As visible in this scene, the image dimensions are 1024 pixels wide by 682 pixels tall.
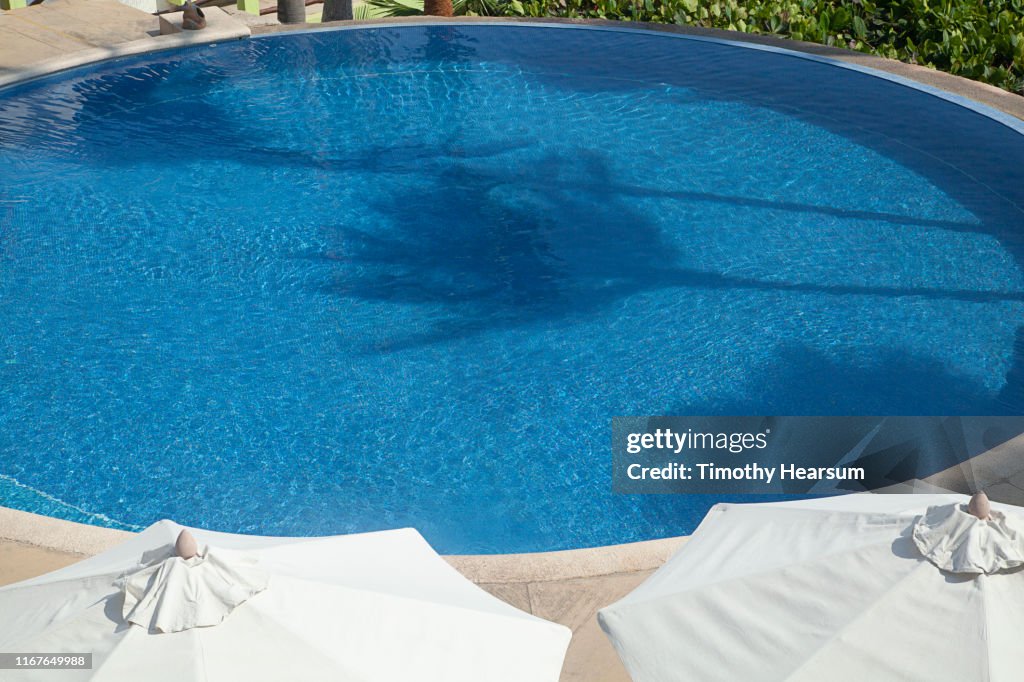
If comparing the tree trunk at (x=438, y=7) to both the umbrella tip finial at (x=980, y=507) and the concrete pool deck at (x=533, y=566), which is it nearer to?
the concrete pool deck at (x=533, y=566)

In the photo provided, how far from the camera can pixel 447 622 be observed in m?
4.27

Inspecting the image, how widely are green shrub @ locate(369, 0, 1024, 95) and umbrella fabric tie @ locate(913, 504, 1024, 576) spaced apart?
11.8m

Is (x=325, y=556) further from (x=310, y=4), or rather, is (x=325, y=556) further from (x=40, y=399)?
(x=310, y=4)

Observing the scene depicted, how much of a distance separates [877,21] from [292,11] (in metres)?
9.07

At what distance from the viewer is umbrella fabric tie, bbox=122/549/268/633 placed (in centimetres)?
375

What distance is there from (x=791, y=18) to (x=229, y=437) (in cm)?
1151

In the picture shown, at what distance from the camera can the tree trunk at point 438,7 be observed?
17.1 metres

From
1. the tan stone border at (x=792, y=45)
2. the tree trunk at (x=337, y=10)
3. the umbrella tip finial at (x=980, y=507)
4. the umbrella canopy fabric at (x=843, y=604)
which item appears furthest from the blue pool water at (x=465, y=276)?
the umbrella tip finial at (x=980, y=507)

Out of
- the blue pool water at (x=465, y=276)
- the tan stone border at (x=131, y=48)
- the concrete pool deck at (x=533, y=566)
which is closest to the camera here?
the concrete pool deck at (x=533, y=566)

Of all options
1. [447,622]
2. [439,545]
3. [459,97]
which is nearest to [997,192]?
[459,97]

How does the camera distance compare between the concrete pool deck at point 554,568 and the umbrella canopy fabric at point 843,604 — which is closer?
the umbrella canopy fabric at point 843,604

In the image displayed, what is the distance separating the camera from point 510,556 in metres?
6.30

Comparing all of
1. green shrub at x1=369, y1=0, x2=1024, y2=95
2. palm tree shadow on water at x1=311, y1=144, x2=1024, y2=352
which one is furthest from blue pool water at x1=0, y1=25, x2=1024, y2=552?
green shrub at x1=369, y1=0, x2=1024, y2=95

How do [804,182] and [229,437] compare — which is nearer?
[229,437]
